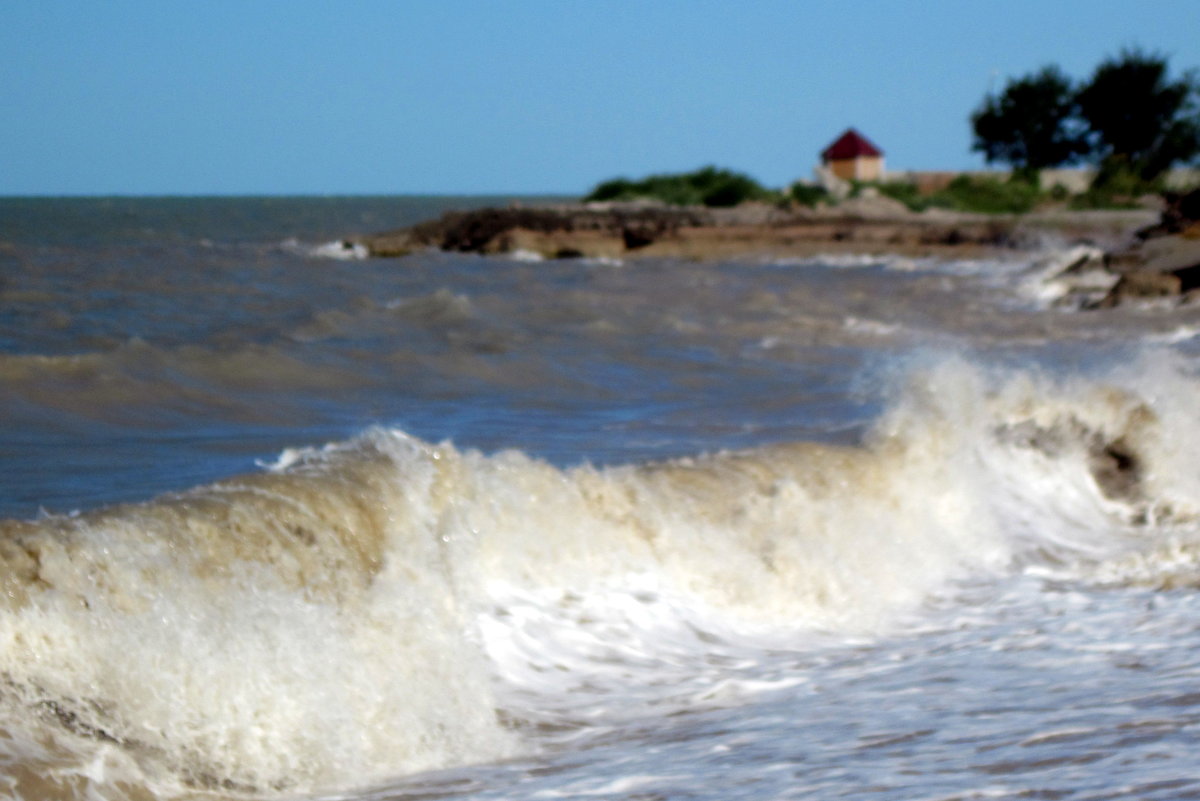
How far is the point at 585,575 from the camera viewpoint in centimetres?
655

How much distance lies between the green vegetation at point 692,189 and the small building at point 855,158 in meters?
11.8

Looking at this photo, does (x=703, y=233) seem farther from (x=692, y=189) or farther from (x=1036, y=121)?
(x=1036, y=121)

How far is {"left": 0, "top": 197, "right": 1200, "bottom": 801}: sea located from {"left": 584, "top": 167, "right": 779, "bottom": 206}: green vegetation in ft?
118

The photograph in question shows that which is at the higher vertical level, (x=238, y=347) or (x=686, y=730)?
(x=238, y=347)

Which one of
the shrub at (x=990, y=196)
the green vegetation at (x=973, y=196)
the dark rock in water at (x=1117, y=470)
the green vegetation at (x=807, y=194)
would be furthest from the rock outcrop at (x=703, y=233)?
the dark rock in water at (x=1117, y=470)

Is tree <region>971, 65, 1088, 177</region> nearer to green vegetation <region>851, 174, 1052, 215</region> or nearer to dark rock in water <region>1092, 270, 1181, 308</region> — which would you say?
green vegetation <region>851, 174, 1052, 215</region>

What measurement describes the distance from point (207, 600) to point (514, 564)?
163cm

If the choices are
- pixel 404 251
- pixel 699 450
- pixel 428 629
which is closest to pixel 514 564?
pixel 428 629

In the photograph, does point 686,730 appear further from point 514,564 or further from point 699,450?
point 699,450

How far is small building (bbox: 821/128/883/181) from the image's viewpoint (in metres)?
62.5

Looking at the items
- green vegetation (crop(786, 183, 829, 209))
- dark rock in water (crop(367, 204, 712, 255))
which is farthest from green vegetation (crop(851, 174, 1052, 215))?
→ dark rock in water (crop(367, 204, 712, 255))

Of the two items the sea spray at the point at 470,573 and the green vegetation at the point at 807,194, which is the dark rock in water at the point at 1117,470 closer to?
the sea spray at the point at 470,573

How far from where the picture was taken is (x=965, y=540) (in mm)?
8430

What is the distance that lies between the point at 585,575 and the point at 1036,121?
58.9 meters
